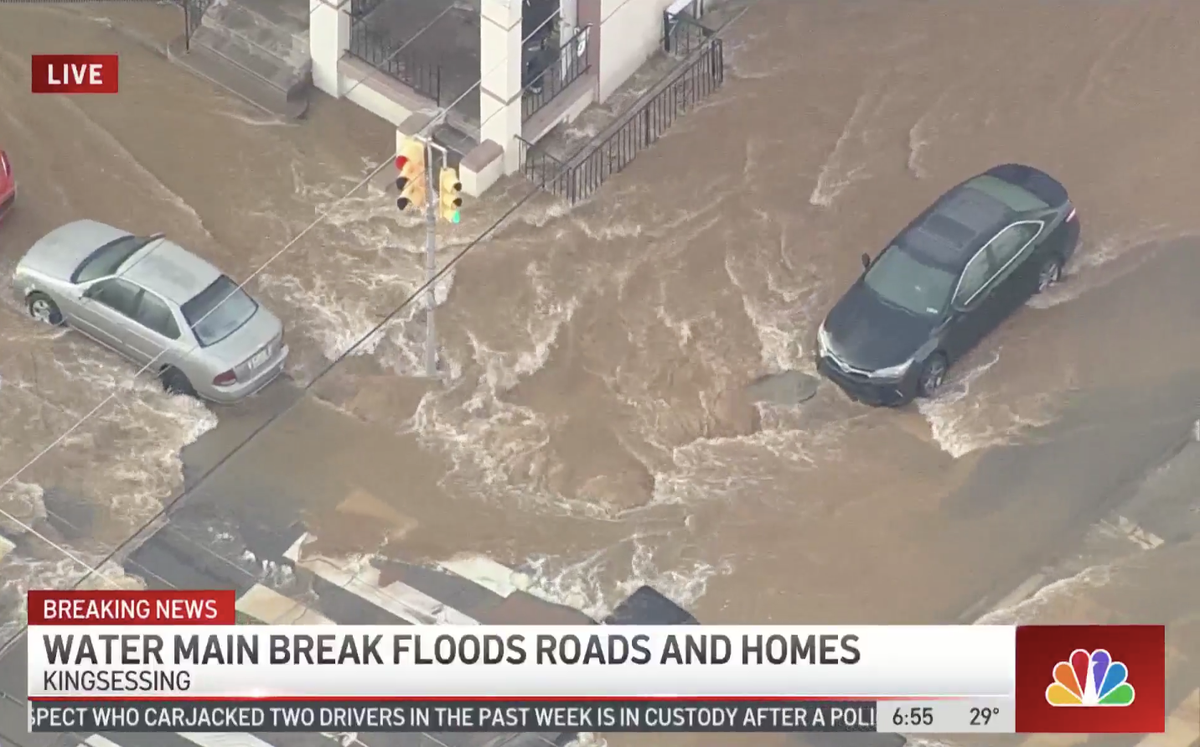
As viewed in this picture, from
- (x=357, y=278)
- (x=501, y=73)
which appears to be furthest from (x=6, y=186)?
(x=501, y=73)

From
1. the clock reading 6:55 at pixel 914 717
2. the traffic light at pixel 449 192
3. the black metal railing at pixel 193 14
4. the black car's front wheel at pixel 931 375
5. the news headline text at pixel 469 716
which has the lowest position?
the news headline text at pixel 469 716

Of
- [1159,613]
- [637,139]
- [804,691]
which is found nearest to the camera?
[804,691]

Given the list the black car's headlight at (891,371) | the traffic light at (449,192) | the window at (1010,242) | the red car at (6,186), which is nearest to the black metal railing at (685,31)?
the window at (1010,242)

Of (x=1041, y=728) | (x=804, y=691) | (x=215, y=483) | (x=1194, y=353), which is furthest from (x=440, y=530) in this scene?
(x=1194, y=353)

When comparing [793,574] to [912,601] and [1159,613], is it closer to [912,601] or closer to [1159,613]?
[912,601]

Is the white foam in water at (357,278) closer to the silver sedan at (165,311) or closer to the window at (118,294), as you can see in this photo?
the silver sedan at (165,311)

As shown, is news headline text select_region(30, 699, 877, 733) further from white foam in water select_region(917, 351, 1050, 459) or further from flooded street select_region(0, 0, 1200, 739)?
white foam in water select_region(917, 351, 1050, 459)

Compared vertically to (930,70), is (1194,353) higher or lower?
lower
